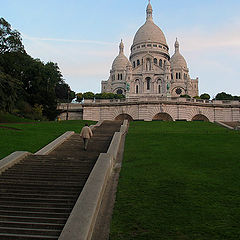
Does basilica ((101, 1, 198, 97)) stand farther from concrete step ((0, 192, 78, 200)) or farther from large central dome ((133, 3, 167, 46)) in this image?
concrete step ((0, 192, 78, 200))

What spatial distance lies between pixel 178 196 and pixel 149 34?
96.8 m

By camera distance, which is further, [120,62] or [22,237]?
[120,62]

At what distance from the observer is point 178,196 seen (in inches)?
334

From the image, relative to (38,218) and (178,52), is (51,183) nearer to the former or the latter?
(38,218)

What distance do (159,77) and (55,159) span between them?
7582 cm

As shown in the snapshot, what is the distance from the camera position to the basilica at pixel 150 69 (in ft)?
283

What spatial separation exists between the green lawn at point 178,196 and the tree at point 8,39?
2880 cm

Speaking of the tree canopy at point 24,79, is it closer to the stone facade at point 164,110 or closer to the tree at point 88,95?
the stone facade at point 164,110

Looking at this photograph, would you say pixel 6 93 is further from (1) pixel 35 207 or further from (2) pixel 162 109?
(2) pixel 162 109

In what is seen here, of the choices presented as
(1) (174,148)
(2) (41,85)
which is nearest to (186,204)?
(1) (174,148)

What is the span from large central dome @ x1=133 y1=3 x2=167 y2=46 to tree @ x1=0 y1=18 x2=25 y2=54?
65241 millimetres

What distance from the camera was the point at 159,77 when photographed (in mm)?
86250

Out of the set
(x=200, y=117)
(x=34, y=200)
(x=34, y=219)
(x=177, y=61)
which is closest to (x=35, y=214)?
(x=34, y=219)

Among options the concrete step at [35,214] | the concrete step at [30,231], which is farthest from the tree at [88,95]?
the concrete step at [30,231]
